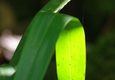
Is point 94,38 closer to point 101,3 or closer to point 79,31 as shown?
point 101,3

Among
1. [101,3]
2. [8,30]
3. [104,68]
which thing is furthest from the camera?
[8,30]

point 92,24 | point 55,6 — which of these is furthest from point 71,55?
point 92,24

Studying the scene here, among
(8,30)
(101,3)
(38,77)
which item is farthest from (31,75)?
(8,30)

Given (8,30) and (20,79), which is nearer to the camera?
(20,79)

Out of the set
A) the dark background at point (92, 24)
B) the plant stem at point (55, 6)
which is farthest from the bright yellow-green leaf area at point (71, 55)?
the dark background at point (92, 24)

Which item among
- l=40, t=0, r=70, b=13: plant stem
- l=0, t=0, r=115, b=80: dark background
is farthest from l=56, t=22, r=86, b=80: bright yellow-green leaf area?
l=0, t=0, r=115, b=80: dark background

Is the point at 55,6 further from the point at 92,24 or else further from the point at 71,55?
the point at 92,24
